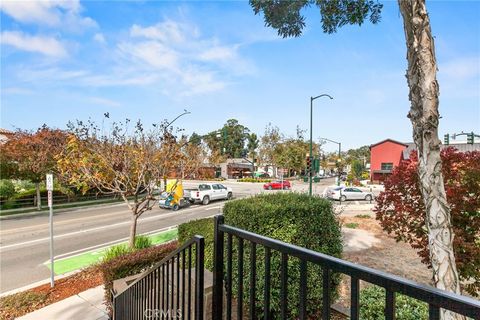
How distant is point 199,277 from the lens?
6.10 feet

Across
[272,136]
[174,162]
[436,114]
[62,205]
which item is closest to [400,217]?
[436,114]

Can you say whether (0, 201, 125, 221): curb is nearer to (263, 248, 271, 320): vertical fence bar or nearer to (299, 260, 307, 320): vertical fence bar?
(263, 248, 271, 320): vertical fence bar

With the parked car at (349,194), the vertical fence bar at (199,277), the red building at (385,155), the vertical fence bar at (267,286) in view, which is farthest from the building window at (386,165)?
the vertical fence bar at (267,286)

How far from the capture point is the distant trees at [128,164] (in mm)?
8070

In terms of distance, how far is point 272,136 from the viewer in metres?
54.6

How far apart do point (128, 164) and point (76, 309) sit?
3.80m

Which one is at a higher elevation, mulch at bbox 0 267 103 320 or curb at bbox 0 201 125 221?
mulch at bbox 0 267 103 320

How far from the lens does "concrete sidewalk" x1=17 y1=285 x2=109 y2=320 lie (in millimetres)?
5180

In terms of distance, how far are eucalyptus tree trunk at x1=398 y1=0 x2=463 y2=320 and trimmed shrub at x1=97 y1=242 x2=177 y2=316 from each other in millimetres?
5037

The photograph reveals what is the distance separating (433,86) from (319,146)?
55.9 m

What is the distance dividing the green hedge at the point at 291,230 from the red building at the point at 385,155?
40718 mm

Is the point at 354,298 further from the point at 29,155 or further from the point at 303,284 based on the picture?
the point at 29,155

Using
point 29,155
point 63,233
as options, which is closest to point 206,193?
point 63,233

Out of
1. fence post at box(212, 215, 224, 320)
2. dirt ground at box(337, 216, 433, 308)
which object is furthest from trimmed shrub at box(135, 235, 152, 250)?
fence post at box(212, 215, 224, 320)
